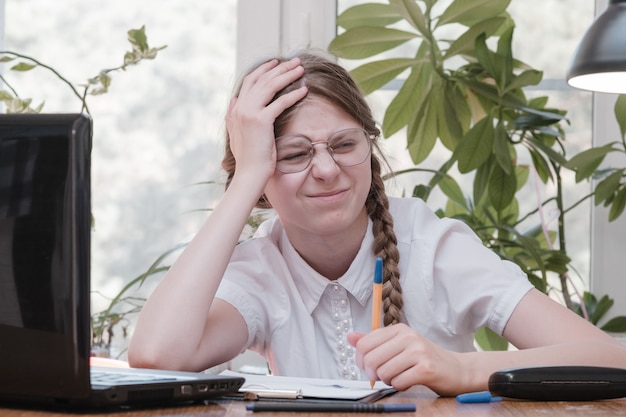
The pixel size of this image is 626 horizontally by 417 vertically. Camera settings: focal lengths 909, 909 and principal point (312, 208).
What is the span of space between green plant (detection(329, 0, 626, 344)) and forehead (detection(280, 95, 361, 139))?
746mm

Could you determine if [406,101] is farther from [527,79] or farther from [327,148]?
[327,148]

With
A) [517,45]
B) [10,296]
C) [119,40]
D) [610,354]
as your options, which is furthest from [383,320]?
[119,40]

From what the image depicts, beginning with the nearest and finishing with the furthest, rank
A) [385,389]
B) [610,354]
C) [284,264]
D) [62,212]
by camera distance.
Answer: [62,212] < [385,389] < [610,354] < [284,264]

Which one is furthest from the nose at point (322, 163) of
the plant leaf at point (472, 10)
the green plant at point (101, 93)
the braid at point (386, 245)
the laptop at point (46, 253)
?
the plant leaf at point (472, 10)

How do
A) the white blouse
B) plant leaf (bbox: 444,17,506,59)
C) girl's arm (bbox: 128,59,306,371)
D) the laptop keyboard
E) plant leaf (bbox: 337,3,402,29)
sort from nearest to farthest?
the laptop keyboard → girl's arm (bbox: 128,59,306,371) → the white blouse → plant leaf (bbox: 444,17,506,59) → plant leaf (bbox: 337,3,402,29)

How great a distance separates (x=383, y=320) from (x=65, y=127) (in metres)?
0.77

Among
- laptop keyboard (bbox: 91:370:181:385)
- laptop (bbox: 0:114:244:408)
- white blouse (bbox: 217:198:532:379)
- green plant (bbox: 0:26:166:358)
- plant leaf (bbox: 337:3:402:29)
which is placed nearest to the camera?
laptop (bbox: 0:114:244:408)

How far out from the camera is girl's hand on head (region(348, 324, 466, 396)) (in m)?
1.01

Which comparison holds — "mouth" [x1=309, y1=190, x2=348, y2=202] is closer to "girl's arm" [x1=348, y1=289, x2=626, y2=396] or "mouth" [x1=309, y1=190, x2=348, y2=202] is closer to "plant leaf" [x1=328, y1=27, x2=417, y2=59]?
"girl's arm" [x1=348, y1=289, x2=626, y2=396]

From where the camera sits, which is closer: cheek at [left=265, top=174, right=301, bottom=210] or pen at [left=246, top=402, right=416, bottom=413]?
pen at [left=246, top=402, right=416, bottom=413]

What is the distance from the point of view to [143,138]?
2.56 meters

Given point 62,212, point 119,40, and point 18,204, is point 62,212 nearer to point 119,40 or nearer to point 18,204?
point 18,204

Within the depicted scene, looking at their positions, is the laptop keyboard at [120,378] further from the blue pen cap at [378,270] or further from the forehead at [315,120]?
the forehead at [315,120]

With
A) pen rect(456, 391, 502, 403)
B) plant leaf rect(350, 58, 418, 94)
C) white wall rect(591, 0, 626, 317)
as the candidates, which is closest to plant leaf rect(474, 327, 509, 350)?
white wall rect(591, 0, 626, 317)
